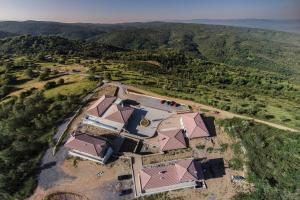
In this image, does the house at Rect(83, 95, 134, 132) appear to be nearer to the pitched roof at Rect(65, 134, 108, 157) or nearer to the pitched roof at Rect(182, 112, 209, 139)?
the pitched roof at Rect(65, 134, 108, 157)

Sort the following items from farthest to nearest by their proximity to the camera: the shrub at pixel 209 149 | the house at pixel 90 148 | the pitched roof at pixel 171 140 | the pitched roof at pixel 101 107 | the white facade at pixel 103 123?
the pitched roof at pixel 101 107, the white facade at pixel 103 123, the shrub at pixel 209 149, the pitched roof at pixel 171 140, the house at pixel 90 148

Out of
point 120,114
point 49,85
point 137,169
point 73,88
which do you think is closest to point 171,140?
point 137,169

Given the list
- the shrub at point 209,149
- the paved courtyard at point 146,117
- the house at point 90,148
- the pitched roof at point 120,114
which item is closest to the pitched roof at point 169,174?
the shrub at point 209,149

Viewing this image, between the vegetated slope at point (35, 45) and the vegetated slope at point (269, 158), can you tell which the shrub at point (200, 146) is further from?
the vegetated slope at point (35, 45)

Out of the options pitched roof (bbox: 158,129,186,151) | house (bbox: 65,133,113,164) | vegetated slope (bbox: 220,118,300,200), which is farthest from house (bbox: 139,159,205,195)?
house (bbox: 65,133,113,164)

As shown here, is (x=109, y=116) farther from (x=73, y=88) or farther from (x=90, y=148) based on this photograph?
(x=73, y=88)
